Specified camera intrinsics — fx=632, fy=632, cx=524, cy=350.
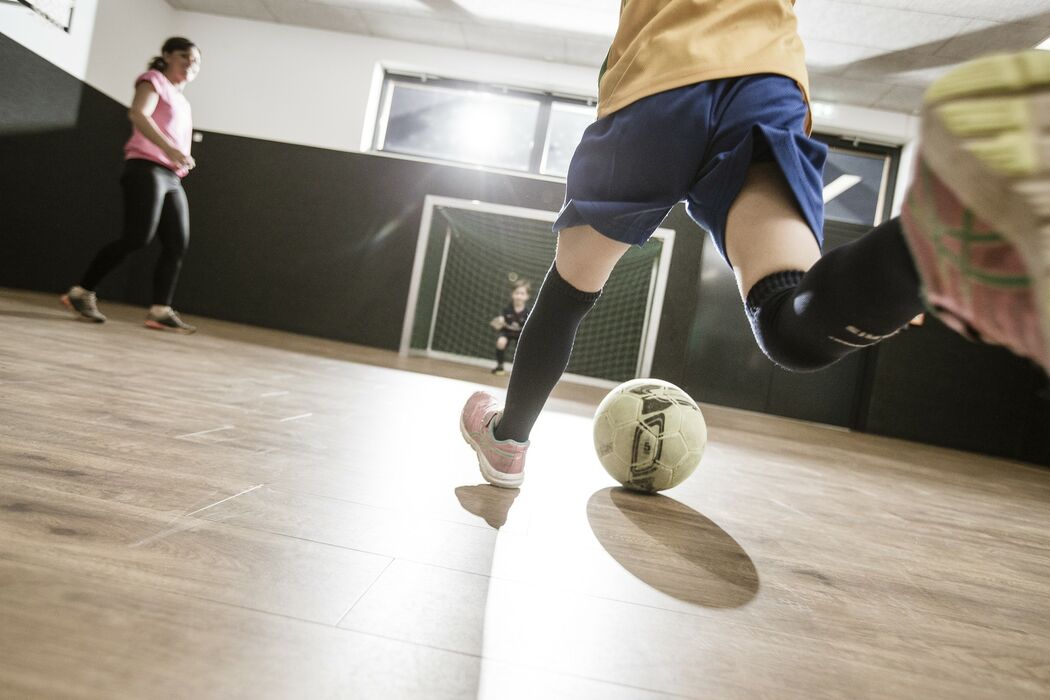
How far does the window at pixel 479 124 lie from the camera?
20.1 feet

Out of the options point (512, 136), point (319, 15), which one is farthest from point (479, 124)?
point (319, 15)

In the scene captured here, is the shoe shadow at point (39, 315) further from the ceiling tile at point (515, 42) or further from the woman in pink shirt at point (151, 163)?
the ceiling tile at point (515, 42)

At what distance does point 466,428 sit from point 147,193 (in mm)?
2671

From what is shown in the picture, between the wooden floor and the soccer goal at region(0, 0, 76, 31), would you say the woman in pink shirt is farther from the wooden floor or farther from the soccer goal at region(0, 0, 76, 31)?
the soccer goal at region(0, 0, 76, 31)

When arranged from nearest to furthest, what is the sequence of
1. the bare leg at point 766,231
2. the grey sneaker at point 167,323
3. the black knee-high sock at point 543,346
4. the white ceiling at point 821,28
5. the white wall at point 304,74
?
the bare leg at point 766,231, the black knee-high sock at point 543,346, the grey sneaker at point 167,323, the white ceiling at point 821,28, the white wall at point 304,74

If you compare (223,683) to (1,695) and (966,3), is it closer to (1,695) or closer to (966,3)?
(1,695)

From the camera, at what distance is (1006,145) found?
370 mm

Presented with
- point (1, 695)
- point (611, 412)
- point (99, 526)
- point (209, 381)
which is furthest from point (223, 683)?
point (209, 381)

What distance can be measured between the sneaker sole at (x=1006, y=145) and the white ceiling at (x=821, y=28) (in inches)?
193

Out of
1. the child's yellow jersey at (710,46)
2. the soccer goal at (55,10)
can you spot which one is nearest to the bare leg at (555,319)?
the child's yellow jersey at (710,46)

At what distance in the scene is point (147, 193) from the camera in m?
3.09

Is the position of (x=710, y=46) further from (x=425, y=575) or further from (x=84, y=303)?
(x=84, y=303)

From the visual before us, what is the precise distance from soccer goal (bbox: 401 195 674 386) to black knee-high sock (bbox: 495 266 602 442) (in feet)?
15.3

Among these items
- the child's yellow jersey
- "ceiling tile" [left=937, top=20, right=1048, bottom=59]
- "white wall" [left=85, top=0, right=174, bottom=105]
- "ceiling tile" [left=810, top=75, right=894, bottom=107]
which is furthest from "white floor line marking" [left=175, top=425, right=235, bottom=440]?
"ceiling tile" [left=810, top=75, right=894, bottom=107]
